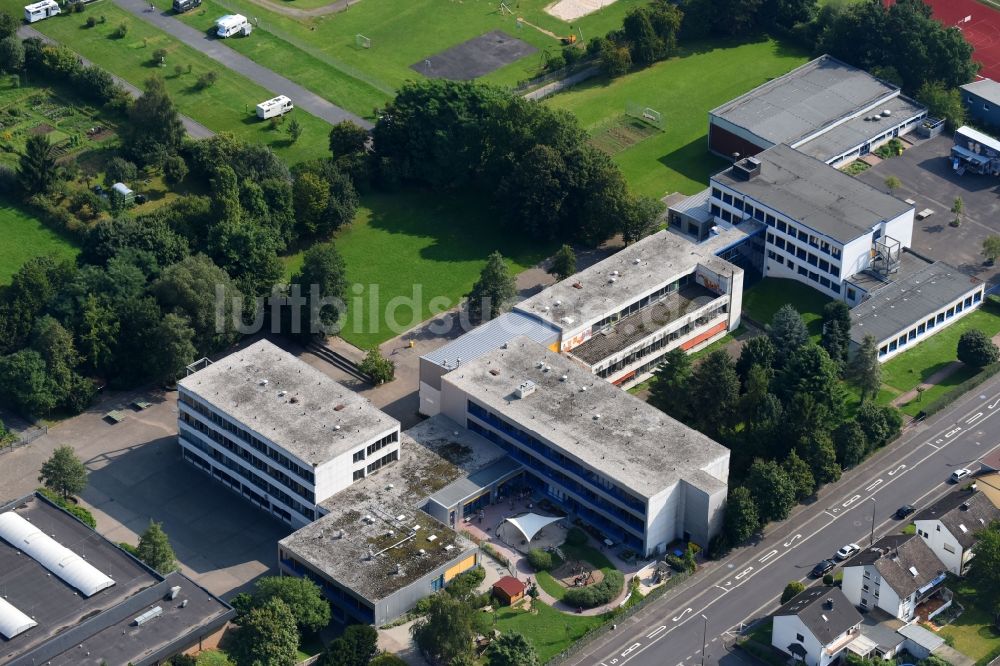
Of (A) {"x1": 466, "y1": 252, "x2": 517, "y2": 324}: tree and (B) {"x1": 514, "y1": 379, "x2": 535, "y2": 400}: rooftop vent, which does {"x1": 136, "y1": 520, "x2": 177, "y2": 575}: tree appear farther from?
(A) {"x1": 466, "y1": 252, "x2": 517, "y2": 324}: tree

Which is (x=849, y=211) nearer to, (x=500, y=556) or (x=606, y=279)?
(x=606, y=279)

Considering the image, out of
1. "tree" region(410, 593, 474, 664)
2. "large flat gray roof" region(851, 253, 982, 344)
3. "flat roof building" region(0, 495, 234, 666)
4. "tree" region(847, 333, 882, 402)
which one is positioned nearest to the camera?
"flat roof building" region(0, 495, 234, 666)

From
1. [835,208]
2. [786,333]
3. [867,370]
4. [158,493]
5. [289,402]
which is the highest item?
[835,208]

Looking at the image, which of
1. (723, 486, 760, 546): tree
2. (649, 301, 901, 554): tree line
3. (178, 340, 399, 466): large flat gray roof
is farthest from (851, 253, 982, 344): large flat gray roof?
(178, 340, 399, 466): large flat gray roof

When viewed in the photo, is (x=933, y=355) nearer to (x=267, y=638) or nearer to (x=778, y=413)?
(x=778, y=413)

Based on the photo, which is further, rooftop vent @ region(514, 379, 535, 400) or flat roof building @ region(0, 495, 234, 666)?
rooftop vent @ region(514, 379, 535, 400)

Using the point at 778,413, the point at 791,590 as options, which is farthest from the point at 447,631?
the point at 778,413
